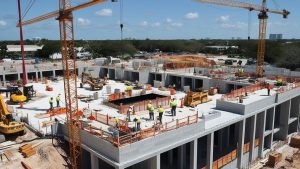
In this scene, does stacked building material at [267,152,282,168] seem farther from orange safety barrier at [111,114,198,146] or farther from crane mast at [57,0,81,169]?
crane mast at [57,0,81,169]

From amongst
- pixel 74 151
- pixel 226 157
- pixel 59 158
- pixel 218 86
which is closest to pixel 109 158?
pixel 74 151

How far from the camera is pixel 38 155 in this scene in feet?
69.9

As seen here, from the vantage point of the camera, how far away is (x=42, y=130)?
25.3 metres

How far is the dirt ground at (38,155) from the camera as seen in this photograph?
Result: 20266 millimetres

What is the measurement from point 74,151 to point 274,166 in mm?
19383

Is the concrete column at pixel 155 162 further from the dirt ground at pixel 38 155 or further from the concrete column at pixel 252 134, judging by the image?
the concrete column at pixel 252 134

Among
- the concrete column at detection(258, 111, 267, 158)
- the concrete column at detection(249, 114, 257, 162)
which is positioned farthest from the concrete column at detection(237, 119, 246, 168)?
the concrete column at detection(258, 111, 267, 158)

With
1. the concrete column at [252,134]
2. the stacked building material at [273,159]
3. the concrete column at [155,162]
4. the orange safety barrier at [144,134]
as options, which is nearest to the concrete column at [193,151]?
the orange safety barrier at [144,134]

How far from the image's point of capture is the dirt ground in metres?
20.3

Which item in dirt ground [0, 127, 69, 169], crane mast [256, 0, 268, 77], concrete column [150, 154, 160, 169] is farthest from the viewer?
crane mast [256, 0, 268, 77]

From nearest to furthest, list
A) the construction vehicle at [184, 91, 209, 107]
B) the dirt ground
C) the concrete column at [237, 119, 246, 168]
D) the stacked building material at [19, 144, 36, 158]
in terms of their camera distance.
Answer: the dirt ground → the stacked building material at [19, 144, 36, 158] → the concrete column at [237, 119, 246, 168] → the construction vehicle at [184, 91, 209, 107]

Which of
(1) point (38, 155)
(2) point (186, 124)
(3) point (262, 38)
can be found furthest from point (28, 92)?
(3) point (262, 38)

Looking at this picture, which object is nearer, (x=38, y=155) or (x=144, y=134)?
(x=144, y=134)

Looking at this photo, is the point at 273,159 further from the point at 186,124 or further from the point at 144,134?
the point at 144,134
